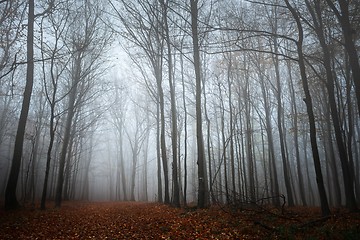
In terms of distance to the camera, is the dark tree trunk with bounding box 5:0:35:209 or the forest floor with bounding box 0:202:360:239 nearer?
the forest floor with bounding box 0:202:360:239

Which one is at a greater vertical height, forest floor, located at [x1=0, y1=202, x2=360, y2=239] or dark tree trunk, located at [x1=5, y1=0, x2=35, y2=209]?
dark tree trunk, located at [x1=5, y1=0, x2=35, y2=209]

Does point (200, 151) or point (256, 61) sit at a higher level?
point (256, 61)

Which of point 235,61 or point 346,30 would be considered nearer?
point 346,30

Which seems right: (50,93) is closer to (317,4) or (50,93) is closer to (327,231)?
(317,4)

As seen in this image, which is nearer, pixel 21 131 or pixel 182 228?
pixel 182 228

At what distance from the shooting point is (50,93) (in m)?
21.1

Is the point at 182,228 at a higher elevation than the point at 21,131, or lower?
lower

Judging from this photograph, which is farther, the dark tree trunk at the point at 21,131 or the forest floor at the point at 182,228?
the dark tree trunk at the point at 21,131

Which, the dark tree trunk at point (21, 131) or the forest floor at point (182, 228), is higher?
the dark tree trunk at point (21, 131)

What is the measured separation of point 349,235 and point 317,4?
8.67 meters

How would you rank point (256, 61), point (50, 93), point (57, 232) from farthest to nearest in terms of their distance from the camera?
1. point (50, 93)
2. point (256, 61)
3. point (57, 232)

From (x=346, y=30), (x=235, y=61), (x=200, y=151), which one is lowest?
(x=200, y=151)

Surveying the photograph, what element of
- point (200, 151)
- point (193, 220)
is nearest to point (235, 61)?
point (200, 151)

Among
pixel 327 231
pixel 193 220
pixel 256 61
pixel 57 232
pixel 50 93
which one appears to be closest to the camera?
pixel 327 231
